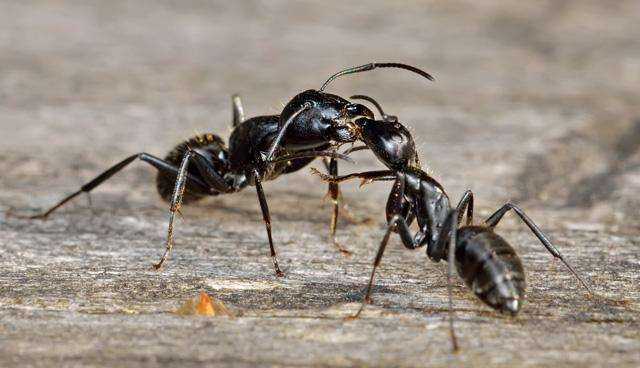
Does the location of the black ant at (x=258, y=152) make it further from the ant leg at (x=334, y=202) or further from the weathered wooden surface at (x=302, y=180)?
the weathered wooden surface at (x=302, y=180)

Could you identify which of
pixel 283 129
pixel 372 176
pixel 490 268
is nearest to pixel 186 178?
pixel 283 129

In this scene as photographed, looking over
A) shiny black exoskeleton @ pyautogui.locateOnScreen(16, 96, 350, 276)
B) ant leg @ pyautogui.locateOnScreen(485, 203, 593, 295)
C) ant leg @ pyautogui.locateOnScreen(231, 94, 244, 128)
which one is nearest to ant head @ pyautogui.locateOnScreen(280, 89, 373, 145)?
shiny black exoskeleton @ pyautogui.locateOnScreen(16, 96, 350, 276)

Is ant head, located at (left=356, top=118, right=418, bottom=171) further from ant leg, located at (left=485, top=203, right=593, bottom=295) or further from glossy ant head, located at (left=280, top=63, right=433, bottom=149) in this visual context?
ant leg, located at (left=485, top=203, right=593, bottom=295)

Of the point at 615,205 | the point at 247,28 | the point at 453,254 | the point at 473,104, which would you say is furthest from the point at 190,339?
the point at 247,28

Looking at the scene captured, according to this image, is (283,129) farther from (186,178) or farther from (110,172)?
(110,172)

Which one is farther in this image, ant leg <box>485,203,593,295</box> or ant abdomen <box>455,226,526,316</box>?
ant leg <box>485,203,593,295</box>

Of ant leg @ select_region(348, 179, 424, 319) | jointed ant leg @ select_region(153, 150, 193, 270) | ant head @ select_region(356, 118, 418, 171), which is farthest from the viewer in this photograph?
ant head @ select_region(356, 118, 418, 171)

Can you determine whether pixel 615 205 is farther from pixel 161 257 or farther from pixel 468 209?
pixel 161 257
